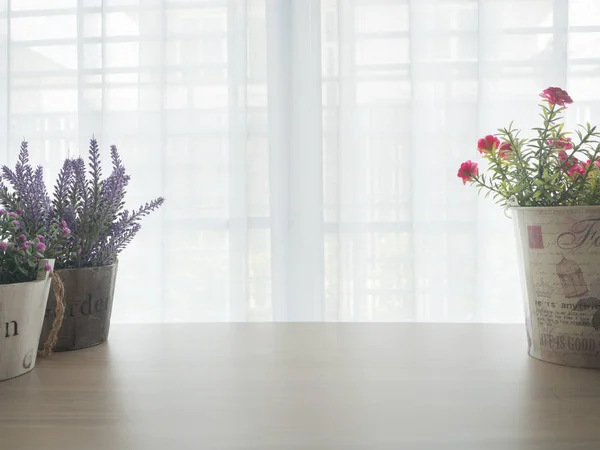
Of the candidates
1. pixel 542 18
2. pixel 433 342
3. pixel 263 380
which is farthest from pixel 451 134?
pixel 263 380

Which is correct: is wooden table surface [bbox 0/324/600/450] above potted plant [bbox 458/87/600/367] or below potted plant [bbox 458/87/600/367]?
below

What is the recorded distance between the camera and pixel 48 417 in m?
0.41

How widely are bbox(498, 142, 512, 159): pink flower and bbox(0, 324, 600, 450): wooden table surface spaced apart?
8.5 inches

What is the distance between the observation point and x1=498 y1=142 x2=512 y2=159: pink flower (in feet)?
1.88

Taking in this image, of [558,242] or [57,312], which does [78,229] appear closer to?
[57,312]

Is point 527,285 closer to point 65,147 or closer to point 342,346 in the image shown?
point 342,346

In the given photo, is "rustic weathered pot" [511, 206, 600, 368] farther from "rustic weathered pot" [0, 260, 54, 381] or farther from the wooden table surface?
"rustic weathered pot" [0, 260, 54, 381]

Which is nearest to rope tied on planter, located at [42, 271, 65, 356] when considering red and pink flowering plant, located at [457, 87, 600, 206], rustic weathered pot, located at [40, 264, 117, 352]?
rustic weathered pot, located at [40, 264, 117, 352]

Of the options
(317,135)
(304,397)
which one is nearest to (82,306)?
(304,397)

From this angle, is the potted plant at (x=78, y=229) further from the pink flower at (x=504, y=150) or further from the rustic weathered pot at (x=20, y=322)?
the pink flower at (x=504, y=150)

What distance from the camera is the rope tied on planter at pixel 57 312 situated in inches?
22.9

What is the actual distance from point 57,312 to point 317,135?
4.55 feet

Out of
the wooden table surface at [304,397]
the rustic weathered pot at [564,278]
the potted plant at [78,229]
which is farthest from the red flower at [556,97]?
the potted plant at [78,229]

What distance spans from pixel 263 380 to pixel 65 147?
71.1 inches
